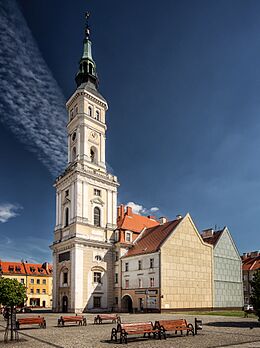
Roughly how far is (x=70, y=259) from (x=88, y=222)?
19.0ft

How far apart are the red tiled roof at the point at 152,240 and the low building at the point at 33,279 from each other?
148 feet

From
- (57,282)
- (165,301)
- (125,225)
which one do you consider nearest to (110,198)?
(125,225)

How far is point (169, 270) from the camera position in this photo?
47469 millimetres

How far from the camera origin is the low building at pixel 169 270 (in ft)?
153

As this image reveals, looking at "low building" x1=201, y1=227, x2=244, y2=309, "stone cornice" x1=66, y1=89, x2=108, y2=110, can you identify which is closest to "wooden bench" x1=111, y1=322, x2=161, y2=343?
"low building" x1=201, y1=227, x2=244, y2=309

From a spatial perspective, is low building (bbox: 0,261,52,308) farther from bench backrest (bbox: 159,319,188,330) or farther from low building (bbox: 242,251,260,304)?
bench backrest (bbox: 159,319,188,330)

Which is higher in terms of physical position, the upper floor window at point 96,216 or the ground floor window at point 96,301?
the upper floor window at point 96,216

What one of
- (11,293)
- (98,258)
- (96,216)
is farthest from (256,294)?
(96,216)

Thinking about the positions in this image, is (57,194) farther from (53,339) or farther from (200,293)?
(53,339)

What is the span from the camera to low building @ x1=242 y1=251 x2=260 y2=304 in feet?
242

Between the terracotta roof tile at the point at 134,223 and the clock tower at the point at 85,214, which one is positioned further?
the terracotta roof tile at the point at 134,223

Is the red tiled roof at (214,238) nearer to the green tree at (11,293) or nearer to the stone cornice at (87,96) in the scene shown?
the stone cornice at (87,96)

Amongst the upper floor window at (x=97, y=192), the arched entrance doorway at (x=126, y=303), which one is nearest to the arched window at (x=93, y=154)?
the upper floor window at (x=97, y=192)

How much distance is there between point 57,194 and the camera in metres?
60.3
